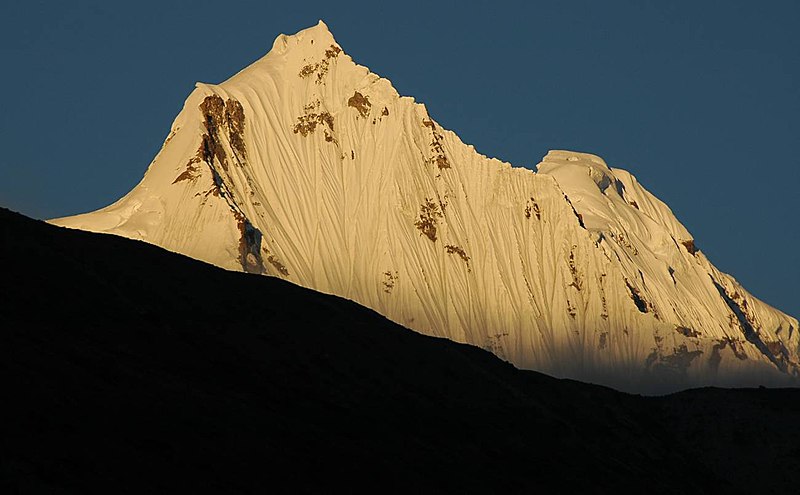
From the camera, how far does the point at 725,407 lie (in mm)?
127312

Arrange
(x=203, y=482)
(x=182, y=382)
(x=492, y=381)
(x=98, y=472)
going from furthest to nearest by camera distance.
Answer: (x=492, y=381), (x=182, y=382), (x=203, y=482), (x=98, y=472)

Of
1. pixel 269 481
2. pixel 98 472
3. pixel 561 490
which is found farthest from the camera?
pixel 561 490

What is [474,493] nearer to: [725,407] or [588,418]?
[588,418]

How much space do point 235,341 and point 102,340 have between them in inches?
647

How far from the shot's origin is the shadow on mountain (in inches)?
2798

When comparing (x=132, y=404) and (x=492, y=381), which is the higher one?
(x=492, y=381)

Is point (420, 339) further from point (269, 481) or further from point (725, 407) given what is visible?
point (269, 481)

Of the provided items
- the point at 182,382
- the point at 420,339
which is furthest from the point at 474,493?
the point at 420,339

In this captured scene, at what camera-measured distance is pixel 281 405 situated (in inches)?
3711

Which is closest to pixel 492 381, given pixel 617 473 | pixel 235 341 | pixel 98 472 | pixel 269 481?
pixel 617 473

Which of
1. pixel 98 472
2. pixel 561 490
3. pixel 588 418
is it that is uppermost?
pixel 588 418

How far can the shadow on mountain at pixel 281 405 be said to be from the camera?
71.1 metres

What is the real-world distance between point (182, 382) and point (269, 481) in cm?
1508

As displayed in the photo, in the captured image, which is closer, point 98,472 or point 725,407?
point 98,472
